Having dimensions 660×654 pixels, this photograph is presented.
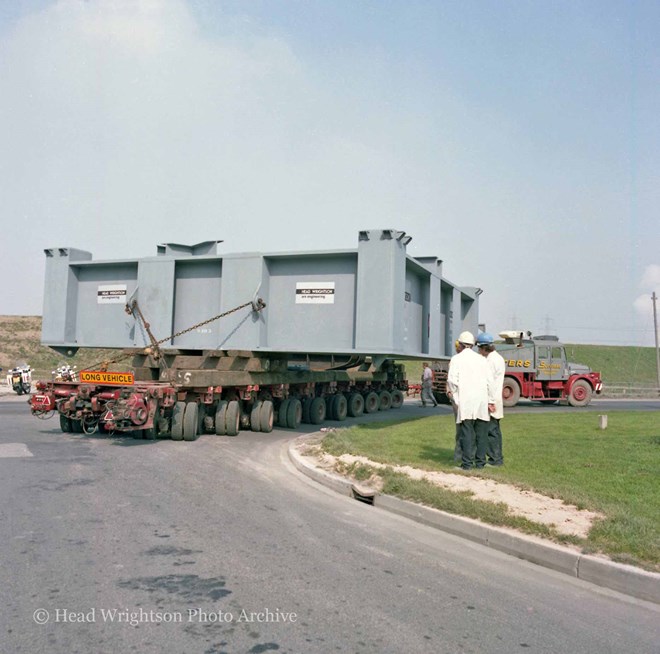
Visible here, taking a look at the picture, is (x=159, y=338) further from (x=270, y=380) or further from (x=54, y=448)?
(x=54, y=448)

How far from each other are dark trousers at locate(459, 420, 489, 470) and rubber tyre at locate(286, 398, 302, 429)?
723 cm

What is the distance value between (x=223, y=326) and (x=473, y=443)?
21.6ft

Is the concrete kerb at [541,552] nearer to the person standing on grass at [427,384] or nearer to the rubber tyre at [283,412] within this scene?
the rubber tyre at [283,412]

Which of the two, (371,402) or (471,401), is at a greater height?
(471,401)

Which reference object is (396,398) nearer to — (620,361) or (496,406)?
(496,406)

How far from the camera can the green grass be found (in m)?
5.66

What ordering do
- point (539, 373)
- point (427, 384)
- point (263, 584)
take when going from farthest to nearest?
1. point (539, 373)
2. point (427, 384)
3. point (263, 584)

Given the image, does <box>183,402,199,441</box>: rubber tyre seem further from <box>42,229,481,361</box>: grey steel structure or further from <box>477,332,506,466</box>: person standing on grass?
<box>477,332,506,466</box>: person standing on grass

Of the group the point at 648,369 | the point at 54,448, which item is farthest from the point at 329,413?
the point at 648,369

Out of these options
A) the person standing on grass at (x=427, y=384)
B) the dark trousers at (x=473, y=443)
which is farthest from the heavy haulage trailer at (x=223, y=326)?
the person standing on grass at (x=427, y=384)

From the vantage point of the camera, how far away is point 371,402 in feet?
70.4

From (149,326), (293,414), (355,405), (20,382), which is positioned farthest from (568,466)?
(20,382)

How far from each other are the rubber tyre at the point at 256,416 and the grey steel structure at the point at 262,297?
6.03 feet

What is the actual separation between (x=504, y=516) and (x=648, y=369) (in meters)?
72.1
